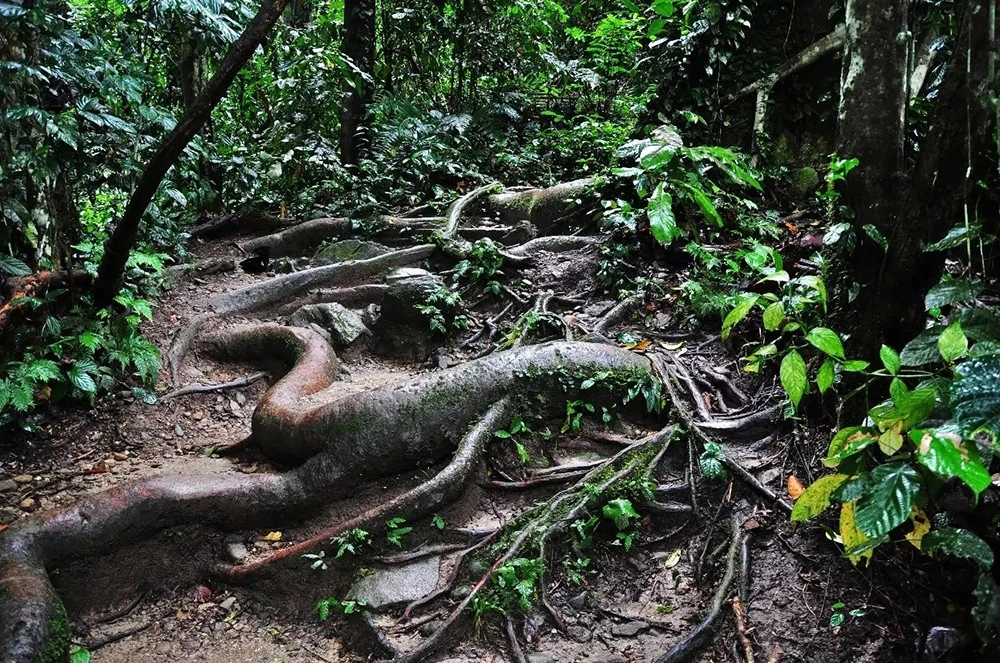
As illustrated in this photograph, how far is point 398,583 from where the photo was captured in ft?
11.9

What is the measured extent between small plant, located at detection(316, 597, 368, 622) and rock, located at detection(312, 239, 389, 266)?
4.20 m

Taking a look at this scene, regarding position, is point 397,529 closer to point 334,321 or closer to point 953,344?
point 334,321

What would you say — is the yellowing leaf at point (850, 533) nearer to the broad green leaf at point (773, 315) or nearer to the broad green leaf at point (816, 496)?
the broad green leaf at point (816, 496)

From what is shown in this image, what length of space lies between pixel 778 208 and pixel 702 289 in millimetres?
2178

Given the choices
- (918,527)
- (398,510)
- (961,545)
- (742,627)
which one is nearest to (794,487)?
(742,627)

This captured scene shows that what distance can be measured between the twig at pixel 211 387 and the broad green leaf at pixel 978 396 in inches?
199

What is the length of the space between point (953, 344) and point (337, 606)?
10.2ft

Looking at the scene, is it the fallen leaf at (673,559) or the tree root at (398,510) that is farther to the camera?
the tree root at (398,510)

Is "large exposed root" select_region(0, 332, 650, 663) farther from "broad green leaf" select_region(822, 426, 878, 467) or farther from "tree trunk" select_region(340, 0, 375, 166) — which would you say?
"tree trunk" select_region(340, 0, 375, 166)

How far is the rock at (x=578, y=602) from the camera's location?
333 centimetres

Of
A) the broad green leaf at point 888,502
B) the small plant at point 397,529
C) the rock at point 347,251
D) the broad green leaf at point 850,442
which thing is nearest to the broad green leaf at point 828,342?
the broad green leaf at point 850,442

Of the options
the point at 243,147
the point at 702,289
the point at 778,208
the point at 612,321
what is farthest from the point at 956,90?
the point at 243,147

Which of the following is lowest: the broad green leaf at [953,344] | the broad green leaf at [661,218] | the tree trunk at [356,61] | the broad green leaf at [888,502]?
the broad green leaf at [888,502]

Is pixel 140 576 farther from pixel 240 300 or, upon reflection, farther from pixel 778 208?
pixel 778 208
